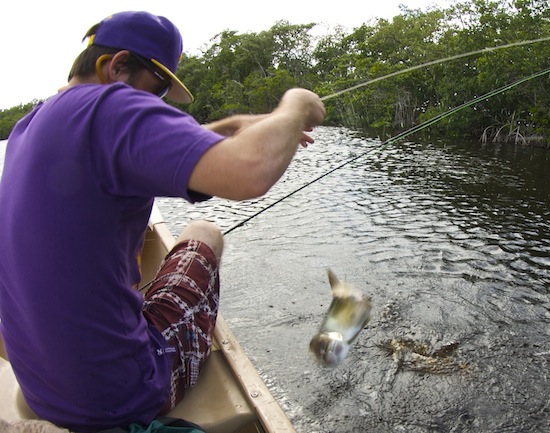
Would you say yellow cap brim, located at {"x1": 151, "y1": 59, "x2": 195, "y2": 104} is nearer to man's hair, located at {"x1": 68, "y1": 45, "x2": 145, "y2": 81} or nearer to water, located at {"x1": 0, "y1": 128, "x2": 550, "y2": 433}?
man's hair, located at {"x1": 68, "y1": 45, "x2": 145, "y2": 81}

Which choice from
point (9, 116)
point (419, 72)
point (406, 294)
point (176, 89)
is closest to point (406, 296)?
point (406, 294)

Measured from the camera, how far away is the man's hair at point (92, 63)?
1791 millimetres

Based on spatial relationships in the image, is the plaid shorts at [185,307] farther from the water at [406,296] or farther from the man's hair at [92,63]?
the water at [406,296]

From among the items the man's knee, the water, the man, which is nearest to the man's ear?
the man

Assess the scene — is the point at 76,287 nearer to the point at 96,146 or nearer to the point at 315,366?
the point at 96,146

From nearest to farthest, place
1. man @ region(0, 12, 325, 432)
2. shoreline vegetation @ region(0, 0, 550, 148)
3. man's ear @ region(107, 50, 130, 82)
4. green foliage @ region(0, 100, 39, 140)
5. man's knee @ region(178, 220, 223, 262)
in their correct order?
1. man @ region(0, 12, 325, 432)
2. man's ear @ region(107, 50, 130, 82)
3. man's knee @ region(178, 220, 223, 262)
4. shoreline vegetation @ region(0, 0, 550, 148)
5. green foliage @ region(0, 100, 39, 140)

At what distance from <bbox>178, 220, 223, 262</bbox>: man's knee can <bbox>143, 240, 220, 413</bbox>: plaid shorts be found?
6 centimetres

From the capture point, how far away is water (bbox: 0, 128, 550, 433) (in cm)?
457

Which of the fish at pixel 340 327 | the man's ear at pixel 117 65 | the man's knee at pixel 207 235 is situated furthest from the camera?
the man's knee at pixel 207 235

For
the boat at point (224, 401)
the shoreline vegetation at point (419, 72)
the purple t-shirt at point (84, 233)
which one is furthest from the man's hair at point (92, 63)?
the shoreline vegetation at point (419, 72)

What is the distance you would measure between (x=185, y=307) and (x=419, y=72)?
29.8 metres

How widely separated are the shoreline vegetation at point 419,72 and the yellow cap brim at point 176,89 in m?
7.81

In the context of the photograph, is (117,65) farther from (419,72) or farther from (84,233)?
(419,72)

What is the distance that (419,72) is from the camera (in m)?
29.0
